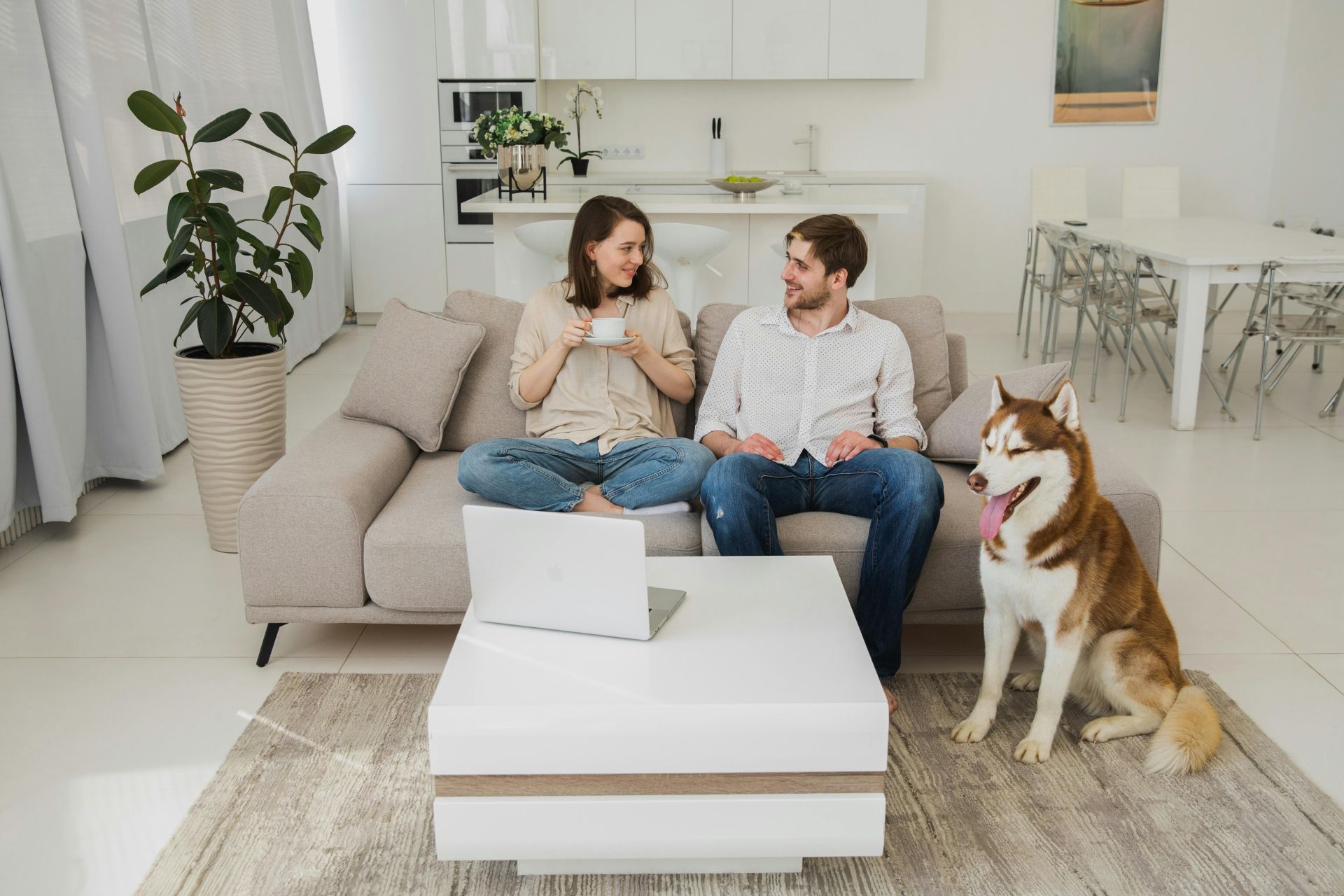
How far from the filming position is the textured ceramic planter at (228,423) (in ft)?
10.9

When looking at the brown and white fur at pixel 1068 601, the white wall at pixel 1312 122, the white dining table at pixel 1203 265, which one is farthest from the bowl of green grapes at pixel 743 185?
the white wall at pixel 1312 122

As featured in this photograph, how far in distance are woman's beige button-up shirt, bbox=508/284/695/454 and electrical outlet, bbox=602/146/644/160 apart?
4.55 meters

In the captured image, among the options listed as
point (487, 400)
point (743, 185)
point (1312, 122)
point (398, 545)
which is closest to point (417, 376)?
point (487, 400)

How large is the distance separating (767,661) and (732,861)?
14.2 inches

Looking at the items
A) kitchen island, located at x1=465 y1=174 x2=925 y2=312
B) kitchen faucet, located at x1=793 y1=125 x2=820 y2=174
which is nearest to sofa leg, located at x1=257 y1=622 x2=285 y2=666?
kitchen island, located at x1=465 y1=174 x2=925 y2=312

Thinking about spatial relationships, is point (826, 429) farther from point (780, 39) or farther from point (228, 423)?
point (780, 39)

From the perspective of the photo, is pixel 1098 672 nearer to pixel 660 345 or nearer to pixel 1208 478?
pixel 660 345

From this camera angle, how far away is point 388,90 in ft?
22.0

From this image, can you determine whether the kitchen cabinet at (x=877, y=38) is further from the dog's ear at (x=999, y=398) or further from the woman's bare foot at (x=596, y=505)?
the dog's ear at (x=999, y=398)

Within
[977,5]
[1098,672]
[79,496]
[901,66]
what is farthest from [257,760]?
[977,5]

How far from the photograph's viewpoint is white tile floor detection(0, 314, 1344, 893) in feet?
7.22

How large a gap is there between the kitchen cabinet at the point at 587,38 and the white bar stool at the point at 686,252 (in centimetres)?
262

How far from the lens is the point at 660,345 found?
9.87 feet

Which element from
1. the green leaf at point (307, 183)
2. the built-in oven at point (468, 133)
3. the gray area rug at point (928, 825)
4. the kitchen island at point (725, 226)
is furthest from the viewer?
the built-in oven at point (468, 133)
